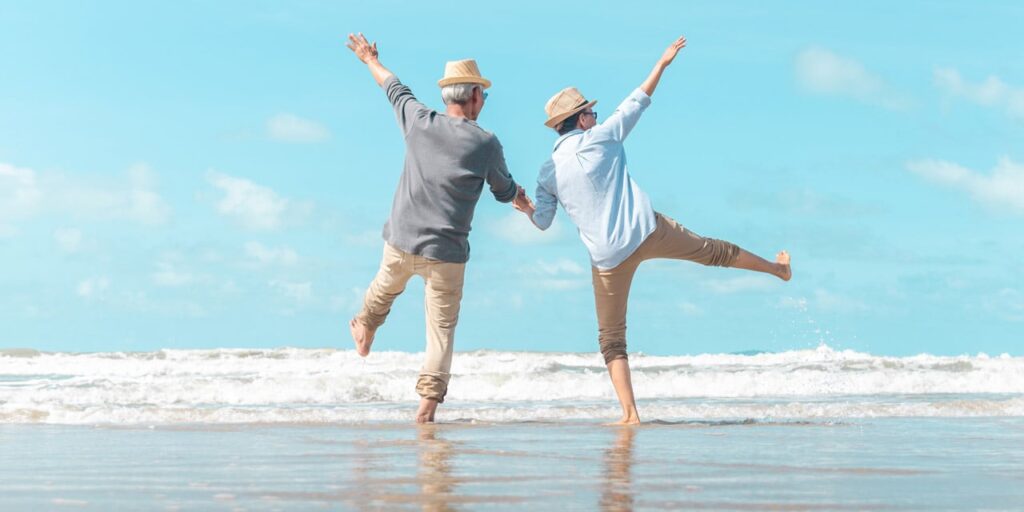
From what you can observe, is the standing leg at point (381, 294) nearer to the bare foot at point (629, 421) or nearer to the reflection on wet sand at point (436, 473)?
the reflection on wet sand at point (436, 473)

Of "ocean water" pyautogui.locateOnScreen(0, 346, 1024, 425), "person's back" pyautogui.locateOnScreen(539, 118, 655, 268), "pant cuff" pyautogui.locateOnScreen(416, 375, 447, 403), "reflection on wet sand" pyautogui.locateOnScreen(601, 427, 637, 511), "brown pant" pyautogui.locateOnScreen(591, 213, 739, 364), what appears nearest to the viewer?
"reflection on wet sand" pyautogui.locateOnScreen(601, 427, 637, 511)

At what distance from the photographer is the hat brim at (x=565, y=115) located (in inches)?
272

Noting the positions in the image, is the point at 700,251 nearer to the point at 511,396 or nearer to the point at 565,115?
the point at 565,115

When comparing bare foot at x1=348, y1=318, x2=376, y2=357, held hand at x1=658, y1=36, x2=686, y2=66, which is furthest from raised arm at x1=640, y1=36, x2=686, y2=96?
bare foot at x1=348, y1=318, x2=376, y2=357

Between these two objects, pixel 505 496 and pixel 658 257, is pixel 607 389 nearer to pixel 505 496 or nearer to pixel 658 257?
pixel 658 257

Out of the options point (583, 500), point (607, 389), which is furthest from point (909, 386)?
point (583, 500)

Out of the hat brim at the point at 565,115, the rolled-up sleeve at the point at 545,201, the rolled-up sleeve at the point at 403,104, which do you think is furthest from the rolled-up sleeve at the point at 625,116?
the rolled-up sleeve at the point at 403,104

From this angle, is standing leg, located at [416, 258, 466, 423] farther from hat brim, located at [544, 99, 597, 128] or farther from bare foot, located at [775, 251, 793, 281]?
bare foot, located at [775, 251, 793, 281]

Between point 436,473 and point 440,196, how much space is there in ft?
9.18

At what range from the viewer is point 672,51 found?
22.6 ft

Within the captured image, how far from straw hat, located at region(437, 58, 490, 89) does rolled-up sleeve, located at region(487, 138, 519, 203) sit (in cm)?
40

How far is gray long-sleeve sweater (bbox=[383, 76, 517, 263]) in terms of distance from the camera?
663 centimetres

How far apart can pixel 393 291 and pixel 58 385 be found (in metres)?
6.86

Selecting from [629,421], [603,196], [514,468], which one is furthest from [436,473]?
[629,421]
